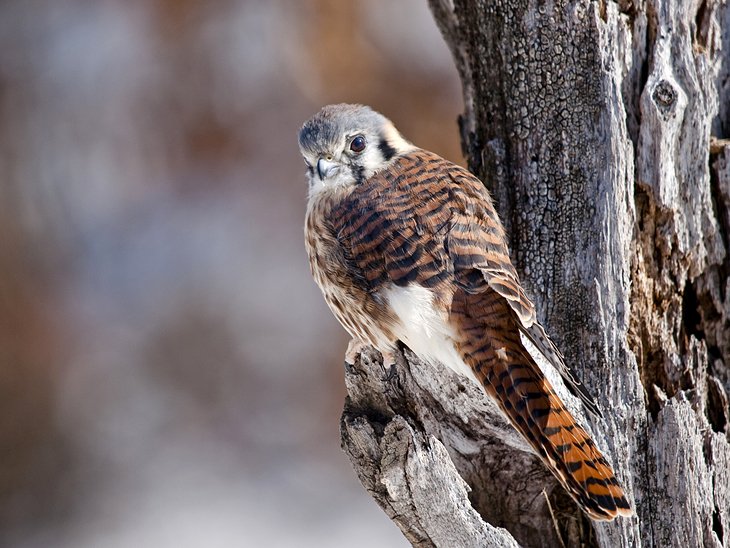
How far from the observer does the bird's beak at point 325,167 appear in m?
2.52

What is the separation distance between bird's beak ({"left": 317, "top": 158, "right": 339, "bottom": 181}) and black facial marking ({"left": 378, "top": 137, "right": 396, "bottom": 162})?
0.52 feet

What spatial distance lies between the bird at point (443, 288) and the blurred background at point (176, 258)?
7.53 ft

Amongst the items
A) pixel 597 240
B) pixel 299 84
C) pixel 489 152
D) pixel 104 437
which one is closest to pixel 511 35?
pixel 489 152

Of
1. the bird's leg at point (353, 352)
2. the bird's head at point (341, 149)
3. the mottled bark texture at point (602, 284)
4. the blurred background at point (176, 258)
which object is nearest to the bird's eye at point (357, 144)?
the bird's head at point (341, 149)

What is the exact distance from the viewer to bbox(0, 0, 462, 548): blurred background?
457 cm

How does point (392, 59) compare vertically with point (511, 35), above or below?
above

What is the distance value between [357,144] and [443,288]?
0.65 m

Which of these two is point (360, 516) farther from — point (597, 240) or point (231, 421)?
point (597, 240)

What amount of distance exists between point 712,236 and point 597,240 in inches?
12.9

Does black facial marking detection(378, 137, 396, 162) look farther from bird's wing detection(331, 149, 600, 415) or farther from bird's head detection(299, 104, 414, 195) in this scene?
bird's wing detection(331, 149, 600, 415)

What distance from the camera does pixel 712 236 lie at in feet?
7.50

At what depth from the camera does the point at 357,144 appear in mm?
2580

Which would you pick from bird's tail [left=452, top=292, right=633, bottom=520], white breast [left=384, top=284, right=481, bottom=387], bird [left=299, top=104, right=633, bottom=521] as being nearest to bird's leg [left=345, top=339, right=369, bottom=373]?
bird [left=299, top=104, right=633, bottom=521]

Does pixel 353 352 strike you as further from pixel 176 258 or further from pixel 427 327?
pixel 176 258
